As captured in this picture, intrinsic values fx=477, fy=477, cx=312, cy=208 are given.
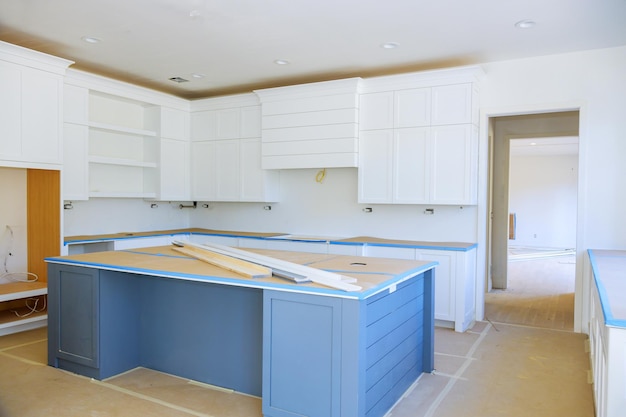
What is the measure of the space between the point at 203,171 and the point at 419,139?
9.55 ft

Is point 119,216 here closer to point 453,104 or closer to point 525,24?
point 453,104

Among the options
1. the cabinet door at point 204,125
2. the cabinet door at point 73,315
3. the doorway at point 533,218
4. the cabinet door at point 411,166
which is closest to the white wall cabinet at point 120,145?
the cabinet door at point 204,125

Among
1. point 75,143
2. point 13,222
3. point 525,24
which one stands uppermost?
point 525,24

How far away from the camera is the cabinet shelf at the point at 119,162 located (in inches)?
205

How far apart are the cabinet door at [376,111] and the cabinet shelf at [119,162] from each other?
8.70 ft

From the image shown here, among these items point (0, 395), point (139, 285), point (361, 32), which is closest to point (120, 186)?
point (139, 285)

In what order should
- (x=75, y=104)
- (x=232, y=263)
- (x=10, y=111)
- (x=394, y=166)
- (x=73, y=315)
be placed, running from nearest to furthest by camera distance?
1. (x=232, y=263)
2. (x=73, y=315)
3. (x=10, y=111)
4. (x=75, y=104)
5. (x=394, y=166)

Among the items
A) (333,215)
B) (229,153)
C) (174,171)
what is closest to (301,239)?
(333,215)

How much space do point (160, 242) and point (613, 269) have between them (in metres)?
4.69

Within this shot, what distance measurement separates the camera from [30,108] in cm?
430

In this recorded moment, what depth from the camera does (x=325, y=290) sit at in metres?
2.37

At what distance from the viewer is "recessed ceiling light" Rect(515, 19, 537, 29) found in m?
3.70

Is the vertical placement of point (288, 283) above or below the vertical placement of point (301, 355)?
above

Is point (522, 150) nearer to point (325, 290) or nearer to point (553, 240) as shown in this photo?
point (553, 240)
